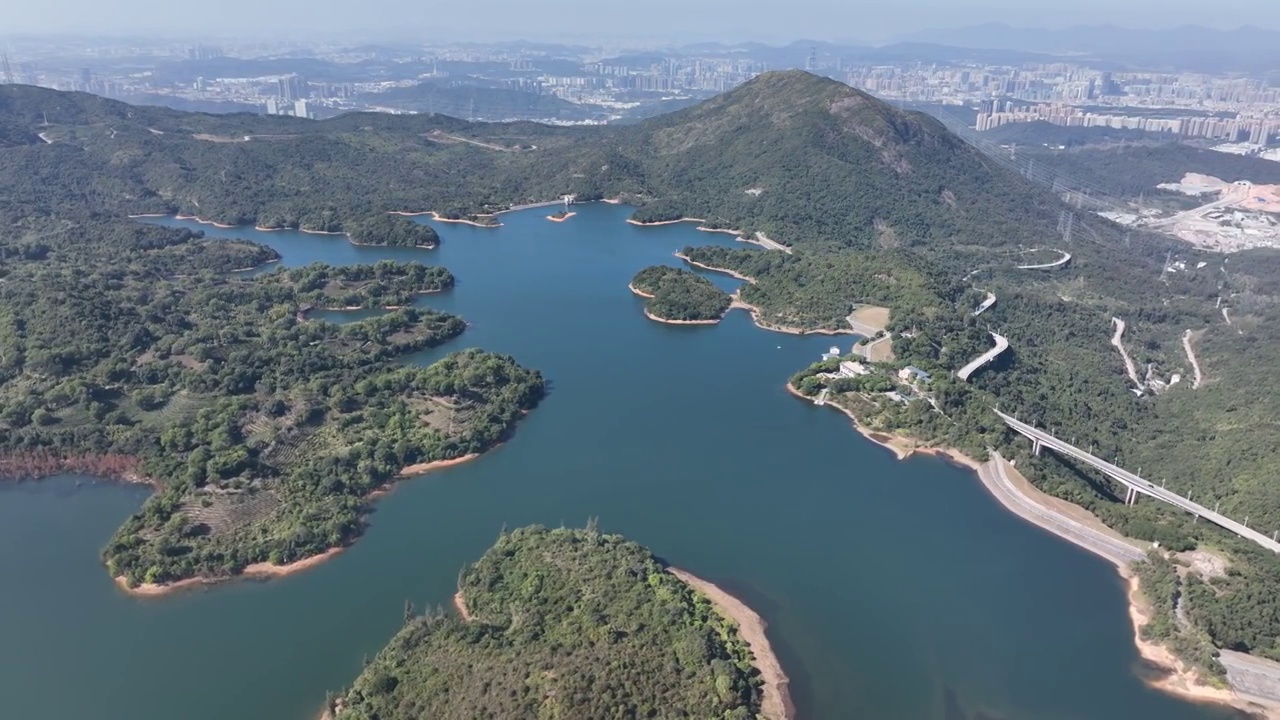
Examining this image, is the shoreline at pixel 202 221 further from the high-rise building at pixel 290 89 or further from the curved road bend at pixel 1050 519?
the high-rise building at pixel 290 89

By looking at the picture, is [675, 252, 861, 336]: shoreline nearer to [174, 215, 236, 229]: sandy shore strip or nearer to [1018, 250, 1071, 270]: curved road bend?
[1018, 250, 1071, 270]: curved road bend

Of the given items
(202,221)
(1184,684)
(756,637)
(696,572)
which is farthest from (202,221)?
(1184,684)

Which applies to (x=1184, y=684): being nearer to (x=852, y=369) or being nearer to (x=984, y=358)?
(x=852, y=369)

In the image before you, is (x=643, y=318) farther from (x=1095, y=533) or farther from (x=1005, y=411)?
(x=1095, y=533)

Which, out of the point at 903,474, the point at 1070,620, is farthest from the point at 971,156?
the point at 1070,620

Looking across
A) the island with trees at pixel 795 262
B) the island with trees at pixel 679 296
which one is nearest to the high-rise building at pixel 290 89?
the island with trees at pixel 795 262
